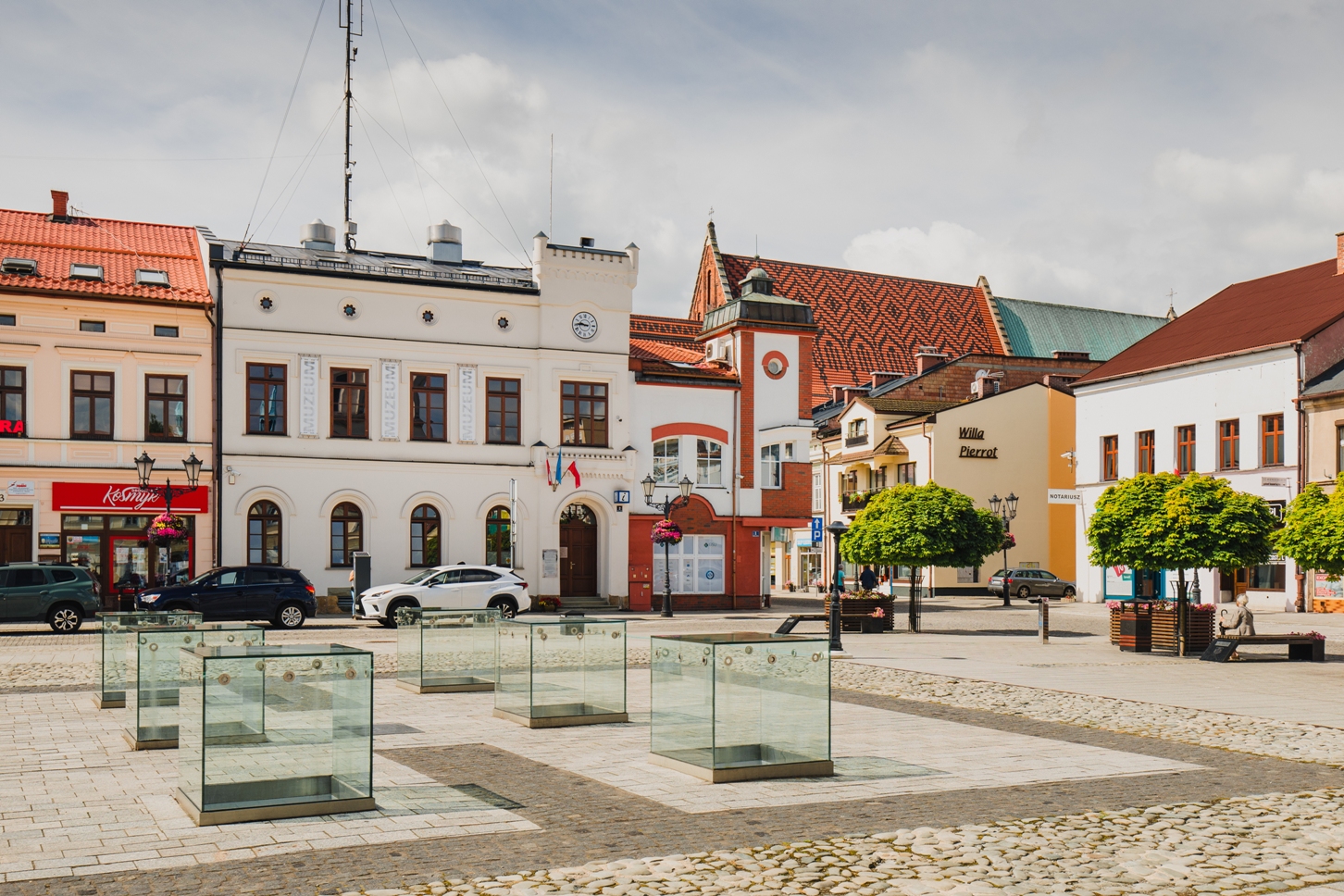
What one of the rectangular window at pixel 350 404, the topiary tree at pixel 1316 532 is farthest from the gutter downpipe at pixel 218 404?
the topiary tree at pixel 1316 532

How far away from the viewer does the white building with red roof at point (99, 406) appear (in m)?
33.9

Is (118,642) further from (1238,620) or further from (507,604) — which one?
(1238,620)

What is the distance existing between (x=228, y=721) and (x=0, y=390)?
98.5ft

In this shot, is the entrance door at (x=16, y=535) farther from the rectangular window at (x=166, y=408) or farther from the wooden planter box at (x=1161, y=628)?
the wooden planter box at (x=1161, y=628)

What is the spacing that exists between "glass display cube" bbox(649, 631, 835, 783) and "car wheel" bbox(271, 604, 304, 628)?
22375mm

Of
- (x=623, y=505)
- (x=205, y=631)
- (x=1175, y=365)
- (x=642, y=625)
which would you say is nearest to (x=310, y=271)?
(x=623, y=505)

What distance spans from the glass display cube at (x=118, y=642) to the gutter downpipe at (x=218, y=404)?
865 inches

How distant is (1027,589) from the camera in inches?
2076

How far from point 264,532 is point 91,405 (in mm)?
5730

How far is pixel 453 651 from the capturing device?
1603 centimetres

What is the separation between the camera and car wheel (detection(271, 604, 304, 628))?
30.5 meters

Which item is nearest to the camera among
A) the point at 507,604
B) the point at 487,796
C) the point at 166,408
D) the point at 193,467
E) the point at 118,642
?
the point at 487,796

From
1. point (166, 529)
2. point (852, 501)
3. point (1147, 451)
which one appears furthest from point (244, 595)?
point (852, 501)

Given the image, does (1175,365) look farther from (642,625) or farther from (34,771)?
(34,771)
